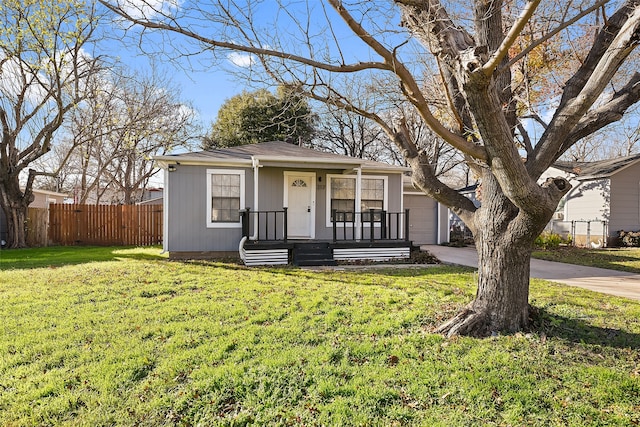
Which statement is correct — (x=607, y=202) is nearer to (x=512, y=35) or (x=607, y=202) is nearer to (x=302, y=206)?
(x=302, y=206)

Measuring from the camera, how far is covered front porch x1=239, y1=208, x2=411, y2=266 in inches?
345

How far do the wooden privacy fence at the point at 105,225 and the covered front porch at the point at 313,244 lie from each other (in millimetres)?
6371

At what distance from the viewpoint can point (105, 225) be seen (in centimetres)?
1390

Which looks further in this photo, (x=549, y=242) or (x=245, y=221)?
(x=549, y=242)

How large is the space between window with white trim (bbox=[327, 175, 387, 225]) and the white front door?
0.52 m

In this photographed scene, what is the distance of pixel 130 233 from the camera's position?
1403 cm

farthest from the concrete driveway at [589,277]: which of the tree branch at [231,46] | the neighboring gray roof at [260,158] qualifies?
the tree branch at [231,46]

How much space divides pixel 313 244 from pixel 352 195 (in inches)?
98.1

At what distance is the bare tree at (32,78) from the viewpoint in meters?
10.8

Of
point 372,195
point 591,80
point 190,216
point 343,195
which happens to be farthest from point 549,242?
point 190,216

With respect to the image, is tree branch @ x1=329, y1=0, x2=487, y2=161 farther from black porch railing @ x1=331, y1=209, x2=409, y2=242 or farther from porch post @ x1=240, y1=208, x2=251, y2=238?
black porch railing @ x1=331, y1=209, x2=409, y2=242

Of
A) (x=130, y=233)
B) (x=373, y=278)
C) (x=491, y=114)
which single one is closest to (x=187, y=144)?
(x=130, y=233)

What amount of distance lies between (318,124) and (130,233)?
13035 mm

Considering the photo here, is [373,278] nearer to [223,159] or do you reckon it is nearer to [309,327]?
[309,327]
